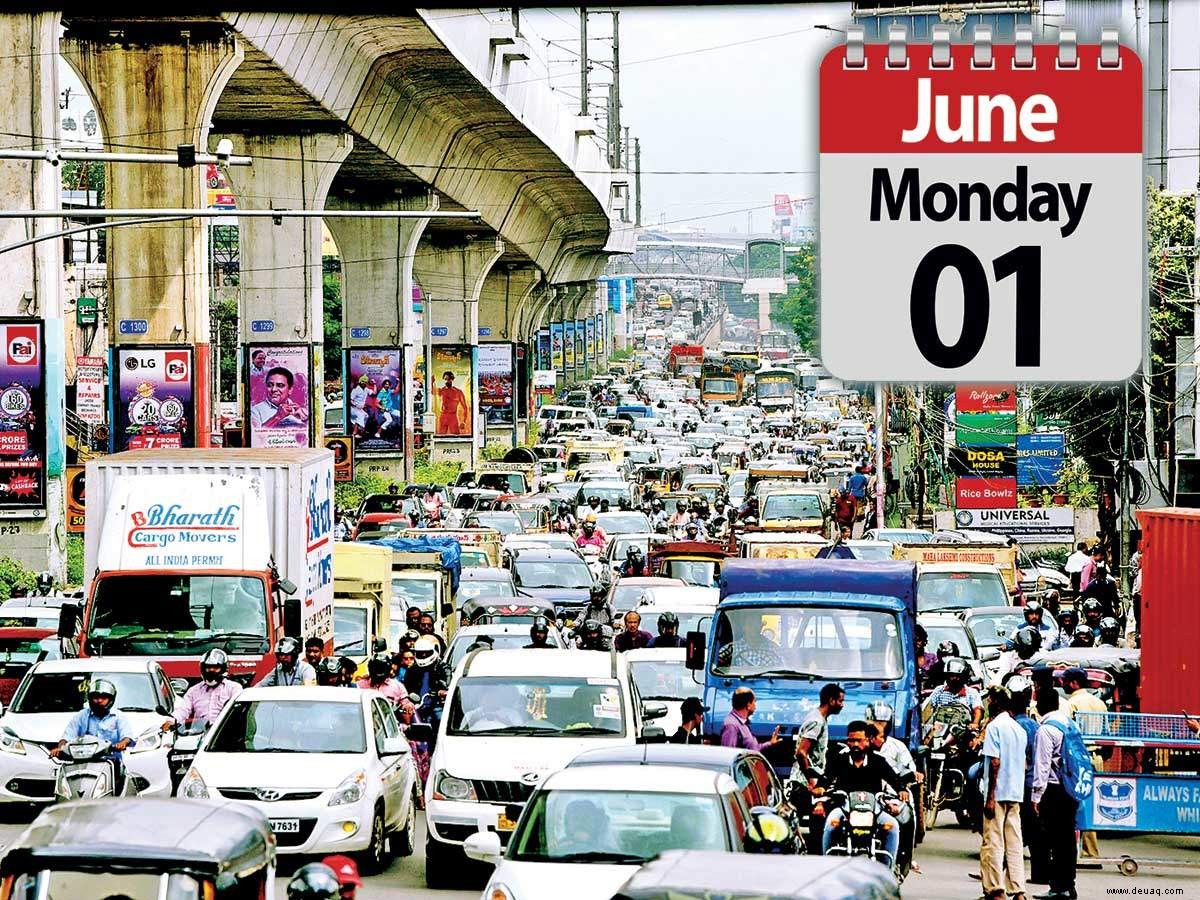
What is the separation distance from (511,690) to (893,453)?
64.5 meters

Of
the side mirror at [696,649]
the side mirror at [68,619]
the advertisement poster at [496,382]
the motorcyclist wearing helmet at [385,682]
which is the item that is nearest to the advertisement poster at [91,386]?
the side mirror at [68,619]

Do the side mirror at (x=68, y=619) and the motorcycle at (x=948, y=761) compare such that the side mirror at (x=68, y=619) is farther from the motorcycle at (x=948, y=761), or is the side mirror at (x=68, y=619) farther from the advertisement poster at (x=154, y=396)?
the advertisement poster at (x=154, y=396)

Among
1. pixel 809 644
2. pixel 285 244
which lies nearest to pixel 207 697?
pixel 809 644

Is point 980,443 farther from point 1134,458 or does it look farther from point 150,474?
point 150,474

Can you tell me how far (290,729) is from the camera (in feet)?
57.2

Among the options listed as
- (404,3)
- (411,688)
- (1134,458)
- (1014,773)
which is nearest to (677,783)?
(1014,773)

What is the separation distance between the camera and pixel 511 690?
17.8m

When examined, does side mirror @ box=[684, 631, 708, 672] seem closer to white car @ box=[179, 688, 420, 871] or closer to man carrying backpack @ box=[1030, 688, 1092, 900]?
white car @ box=[179, 688, 420, 871]

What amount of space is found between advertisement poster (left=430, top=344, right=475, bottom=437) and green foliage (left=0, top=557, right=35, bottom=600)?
153 feet

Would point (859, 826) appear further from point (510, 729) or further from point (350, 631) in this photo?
point (350, 631)

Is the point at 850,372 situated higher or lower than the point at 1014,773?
higher

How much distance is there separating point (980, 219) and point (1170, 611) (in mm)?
14855

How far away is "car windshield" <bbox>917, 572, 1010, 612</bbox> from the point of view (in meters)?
30.7

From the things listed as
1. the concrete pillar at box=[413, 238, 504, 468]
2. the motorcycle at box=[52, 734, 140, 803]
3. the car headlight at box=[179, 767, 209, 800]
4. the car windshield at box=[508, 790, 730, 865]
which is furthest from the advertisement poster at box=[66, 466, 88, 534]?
the concrete pillar at box=[413, 238, 504, 468]
